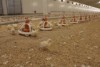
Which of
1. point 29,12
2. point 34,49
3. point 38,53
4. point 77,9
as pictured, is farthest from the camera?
point 77,9

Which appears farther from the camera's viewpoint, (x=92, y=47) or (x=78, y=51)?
(x=92, y=47)

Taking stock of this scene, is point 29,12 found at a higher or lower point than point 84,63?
higher

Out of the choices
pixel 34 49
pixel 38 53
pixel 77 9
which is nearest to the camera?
pixel 38 53

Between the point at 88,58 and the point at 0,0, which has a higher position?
the point at 0,0

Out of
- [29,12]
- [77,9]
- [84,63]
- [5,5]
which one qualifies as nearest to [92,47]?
[84,63]

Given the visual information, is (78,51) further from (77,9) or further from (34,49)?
(77,9)

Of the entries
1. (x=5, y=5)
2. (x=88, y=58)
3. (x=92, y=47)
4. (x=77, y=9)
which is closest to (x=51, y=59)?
(x=88, y=58)

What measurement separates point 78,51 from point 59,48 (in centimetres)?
43

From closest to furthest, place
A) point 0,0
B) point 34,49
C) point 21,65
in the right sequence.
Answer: point 21,65
point 34,49
point 0,0

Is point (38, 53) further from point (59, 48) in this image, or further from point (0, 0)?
point (0, 0)

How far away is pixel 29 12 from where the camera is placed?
71.6ft

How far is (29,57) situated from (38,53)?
10.6 inches

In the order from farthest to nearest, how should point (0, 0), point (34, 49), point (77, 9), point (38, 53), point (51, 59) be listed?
point (77, 9) → point (0, 0) → point (34, 49) → point (38, 53) → point (51, 59)

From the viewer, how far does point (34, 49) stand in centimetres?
337
